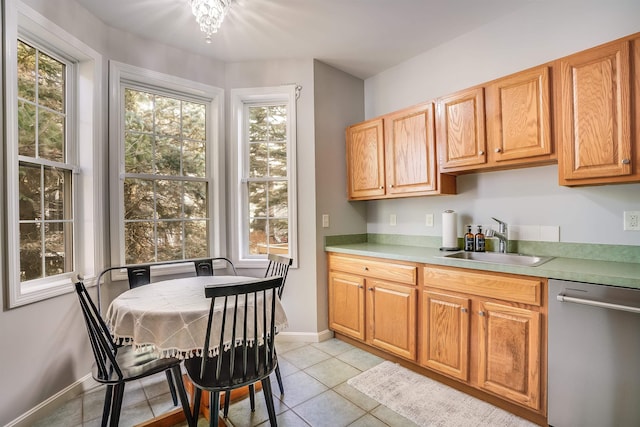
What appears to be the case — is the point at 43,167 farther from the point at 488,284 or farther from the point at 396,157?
the point at 488,284

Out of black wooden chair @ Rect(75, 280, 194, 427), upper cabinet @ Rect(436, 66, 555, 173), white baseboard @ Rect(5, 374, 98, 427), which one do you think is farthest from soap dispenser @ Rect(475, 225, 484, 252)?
white baseboard @ Rect(5, 374, 98, 427)

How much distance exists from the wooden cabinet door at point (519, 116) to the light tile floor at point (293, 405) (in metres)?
1.84

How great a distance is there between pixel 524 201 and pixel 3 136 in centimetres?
334

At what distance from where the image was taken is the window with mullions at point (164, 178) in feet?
8.67

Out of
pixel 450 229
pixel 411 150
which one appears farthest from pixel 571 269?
pixel 411 150

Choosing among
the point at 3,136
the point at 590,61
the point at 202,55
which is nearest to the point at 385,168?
the point at 590,61

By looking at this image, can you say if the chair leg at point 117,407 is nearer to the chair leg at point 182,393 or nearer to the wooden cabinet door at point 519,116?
the chair leg at point 182,393

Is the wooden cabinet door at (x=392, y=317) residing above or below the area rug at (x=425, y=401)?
above

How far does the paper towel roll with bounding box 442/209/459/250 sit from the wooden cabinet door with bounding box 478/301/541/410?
0.68 meters

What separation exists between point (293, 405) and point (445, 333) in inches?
44.3

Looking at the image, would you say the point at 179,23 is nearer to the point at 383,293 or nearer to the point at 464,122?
the point at 464,122

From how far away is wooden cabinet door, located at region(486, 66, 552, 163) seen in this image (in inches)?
76.6

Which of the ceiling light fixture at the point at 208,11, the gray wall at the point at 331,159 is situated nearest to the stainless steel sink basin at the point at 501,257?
the gray wall at the point at 331,159

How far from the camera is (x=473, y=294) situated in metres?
2.01
